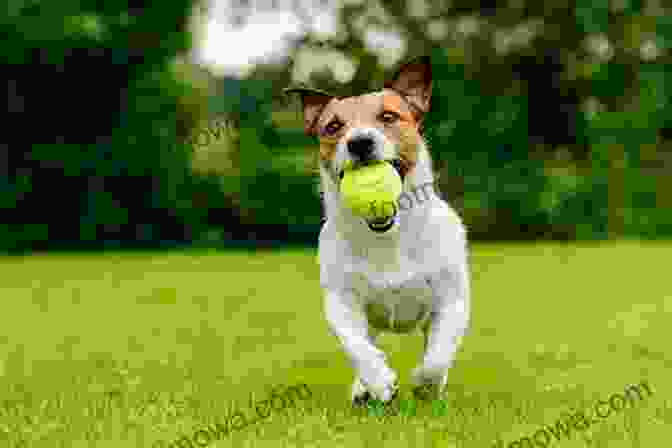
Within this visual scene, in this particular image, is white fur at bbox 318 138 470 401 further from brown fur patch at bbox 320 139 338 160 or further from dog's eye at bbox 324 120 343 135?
dog's eye at bbox 324 120 343 135

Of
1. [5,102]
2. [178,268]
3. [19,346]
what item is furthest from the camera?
[5,102]

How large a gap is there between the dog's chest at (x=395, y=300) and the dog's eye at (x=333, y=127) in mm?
737

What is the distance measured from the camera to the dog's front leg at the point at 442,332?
5.02 m

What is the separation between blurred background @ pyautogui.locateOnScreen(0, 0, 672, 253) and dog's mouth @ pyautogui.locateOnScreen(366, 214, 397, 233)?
14.8m

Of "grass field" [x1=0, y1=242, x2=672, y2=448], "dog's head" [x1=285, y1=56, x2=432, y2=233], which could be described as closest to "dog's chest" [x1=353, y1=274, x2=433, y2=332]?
"grass field" [x1=0, y1=242, x2=672, y2=448]

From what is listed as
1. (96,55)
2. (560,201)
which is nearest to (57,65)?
(96,55)

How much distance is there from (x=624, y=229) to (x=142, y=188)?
37.0 feet

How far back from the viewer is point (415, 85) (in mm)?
5258

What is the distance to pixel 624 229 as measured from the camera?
2420cm

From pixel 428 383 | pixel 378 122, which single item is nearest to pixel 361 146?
pixel 378 122

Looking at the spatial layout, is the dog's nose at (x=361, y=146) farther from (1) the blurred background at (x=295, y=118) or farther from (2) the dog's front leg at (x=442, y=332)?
(1) the blurred background at (x=295, y=118)

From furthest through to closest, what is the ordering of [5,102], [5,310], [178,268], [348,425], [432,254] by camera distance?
1. [5,102]
2. [178,268]
3. [5,310]
4. [432,254]
5. [348,425]

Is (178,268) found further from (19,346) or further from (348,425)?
(348,425)

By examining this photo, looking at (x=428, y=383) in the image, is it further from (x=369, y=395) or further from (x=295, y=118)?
(x=295, y=118)
